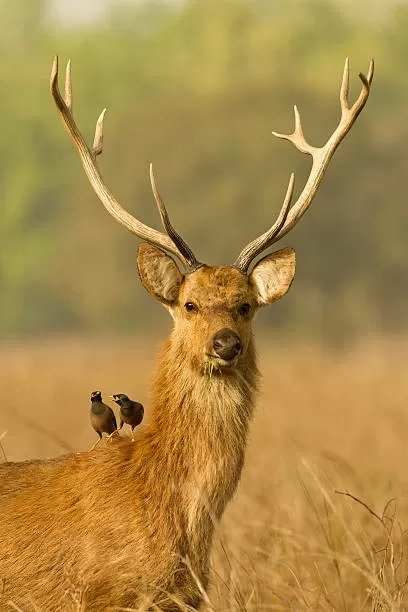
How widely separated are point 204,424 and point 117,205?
3.79 ft

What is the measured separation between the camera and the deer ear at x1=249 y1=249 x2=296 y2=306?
652 centimetres

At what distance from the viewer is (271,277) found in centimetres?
657

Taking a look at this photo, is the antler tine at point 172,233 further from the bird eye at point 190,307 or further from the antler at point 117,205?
the bird eye at point 190,307

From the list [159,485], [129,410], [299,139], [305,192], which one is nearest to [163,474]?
[159,485]

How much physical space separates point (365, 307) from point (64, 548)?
141 feet

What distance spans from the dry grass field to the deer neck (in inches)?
15.2

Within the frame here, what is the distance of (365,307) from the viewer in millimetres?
48250

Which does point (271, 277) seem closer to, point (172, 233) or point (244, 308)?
point (244, 308)

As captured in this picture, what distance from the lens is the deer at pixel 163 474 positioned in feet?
19.0

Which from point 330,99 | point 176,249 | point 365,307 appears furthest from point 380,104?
point 176,249

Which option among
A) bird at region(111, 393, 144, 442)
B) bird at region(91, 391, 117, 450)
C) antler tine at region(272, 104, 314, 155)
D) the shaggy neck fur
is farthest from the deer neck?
antler tine at region(272, 104, 314, 155)

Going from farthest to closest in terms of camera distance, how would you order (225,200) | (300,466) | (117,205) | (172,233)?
(225,200) < (300,466) < (117,205) < (172,233)

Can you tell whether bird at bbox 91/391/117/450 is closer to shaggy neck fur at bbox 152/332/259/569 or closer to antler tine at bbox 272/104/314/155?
shaggy neck fur at bbox 152/332/259/569

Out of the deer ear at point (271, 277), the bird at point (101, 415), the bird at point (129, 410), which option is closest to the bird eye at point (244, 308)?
the deer ear at point (271, 277)
